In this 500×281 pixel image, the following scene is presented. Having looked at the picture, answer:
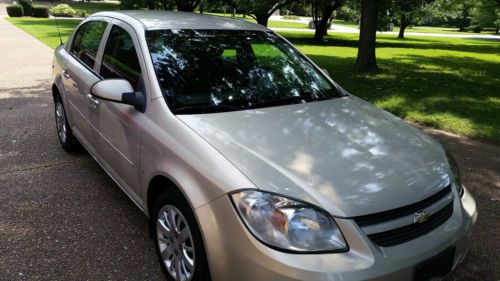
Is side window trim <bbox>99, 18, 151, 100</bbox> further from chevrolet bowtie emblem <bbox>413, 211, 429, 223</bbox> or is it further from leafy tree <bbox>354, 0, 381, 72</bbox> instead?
leafy tree <bbox>354, 0, 381, 72</bbox>

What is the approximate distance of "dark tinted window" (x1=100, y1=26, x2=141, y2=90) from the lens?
11.1 ft

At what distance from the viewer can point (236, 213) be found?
7.21 ft

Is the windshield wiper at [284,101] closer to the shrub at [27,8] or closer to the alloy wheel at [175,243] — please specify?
the alloy wheel at [175,243]

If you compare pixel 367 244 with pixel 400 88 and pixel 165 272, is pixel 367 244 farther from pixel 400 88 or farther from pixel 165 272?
pixel 400 88

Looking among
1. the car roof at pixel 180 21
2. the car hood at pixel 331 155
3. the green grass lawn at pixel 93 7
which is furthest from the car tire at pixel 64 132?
the green grass lawn at pixel 93 7

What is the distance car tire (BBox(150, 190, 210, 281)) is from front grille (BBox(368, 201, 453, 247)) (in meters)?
0.90

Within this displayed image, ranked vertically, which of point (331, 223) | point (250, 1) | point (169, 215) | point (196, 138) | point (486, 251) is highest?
point (250, 1)

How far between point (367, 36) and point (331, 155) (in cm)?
900

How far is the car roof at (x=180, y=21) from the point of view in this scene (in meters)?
3.65

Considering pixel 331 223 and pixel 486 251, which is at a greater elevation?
pixel 331 223

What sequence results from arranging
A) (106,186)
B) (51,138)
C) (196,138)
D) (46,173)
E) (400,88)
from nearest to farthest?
(196,138), (106,186), (46,173), (51,138), (400,88)

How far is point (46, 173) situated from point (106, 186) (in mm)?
778

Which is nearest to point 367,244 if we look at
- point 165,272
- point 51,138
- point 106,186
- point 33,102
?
point 165,272

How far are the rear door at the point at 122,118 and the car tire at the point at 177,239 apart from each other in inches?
15.3
